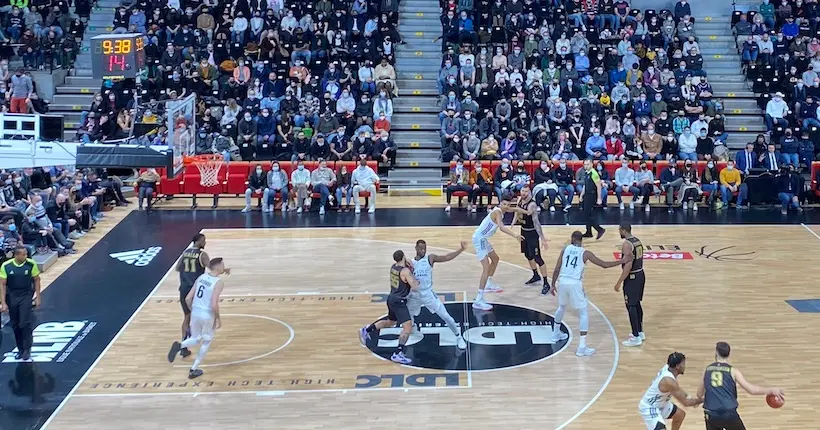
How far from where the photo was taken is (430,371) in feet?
41.5

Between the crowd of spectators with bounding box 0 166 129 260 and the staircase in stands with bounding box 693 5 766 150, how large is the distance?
1785 centimetres

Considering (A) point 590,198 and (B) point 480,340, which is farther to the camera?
(A) point 590,198

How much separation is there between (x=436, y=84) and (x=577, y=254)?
57.1 feet

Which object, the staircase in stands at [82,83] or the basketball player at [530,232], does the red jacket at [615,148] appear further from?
the staircase in stands at [82,83]

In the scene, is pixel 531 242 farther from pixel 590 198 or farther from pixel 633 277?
pixel 590 198

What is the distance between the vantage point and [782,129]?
27.2 metres

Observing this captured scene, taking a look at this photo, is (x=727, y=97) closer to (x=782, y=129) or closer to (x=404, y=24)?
(x=782, y=129)

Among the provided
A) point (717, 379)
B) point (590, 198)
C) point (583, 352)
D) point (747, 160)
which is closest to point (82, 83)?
point (590, 198)

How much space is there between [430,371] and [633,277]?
10.2 ft

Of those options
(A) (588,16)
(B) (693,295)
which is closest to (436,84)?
(A) (588,16)

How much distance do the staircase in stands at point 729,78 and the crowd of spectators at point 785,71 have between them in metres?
0.35

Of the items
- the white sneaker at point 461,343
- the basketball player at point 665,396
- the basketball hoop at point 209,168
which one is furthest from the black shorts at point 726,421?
the basketball hoop at point 209,168

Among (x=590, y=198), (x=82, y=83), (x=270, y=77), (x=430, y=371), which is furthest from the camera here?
(x=82, y=83)

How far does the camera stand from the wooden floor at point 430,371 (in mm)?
11359
